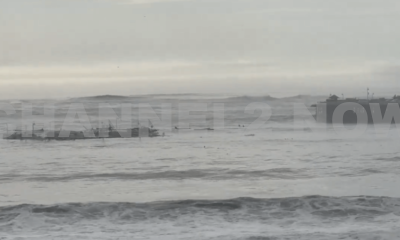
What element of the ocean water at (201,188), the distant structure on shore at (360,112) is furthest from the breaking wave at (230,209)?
the distant structure on shore at (360,112)

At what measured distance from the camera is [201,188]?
14.3 meters

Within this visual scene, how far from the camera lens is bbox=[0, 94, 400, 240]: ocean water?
992 cm

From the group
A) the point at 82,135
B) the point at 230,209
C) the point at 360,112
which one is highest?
the point at 360,112

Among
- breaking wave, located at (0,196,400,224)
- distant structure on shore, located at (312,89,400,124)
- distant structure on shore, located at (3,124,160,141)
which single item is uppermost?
distant structure on shore, located at (312,89,400,124)

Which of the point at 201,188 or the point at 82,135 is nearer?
the point at 201,188

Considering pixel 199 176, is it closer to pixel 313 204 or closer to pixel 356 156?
pixel 313 204

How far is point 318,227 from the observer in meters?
9.90

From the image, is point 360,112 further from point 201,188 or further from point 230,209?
point 230,209

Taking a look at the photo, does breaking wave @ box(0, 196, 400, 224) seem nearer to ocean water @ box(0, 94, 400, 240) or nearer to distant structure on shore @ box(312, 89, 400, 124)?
ocean water @ box(0, 94, 400, 240)

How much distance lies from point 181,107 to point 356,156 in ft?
124

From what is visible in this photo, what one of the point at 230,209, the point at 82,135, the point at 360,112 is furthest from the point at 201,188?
the point at 360,112

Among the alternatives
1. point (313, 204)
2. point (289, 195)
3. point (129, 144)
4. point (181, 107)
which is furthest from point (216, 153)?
point (181, 107)

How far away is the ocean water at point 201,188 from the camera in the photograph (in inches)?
391

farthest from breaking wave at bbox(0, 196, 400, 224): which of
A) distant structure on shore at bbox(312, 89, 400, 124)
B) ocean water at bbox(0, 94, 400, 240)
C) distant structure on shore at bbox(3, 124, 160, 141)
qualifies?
distant structure on shore at bbox(312, 89, 400, 124)
